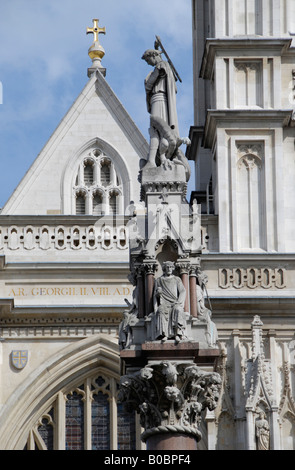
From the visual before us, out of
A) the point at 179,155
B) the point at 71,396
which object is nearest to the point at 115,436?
the point at 71,396

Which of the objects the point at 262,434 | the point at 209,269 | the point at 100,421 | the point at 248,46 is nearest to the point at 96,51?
the point at 248,46

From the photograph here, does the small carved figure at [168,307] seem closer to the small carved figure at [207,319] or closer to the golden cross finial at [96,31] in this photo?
the small carved figure at [207,319]

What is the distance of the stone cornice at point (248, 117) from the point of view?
29.3 metres

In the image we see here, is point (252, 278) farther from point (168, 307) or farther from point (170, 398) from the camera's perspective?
point (170, 398)

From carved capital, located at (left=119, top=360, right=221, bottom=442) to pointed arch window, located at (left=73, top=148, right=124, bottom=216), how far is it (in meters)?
15.0

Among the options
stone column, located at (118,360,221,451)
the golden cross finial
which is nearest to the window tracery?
the golden cross finial

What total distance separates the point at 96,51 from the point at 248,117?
20.9ft

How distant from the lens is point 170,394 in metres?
16.4

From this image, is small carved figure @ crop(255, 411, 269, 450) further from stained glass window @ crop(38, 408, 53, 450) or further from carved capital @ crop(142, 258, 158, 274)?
carved capital @ crop(142, 258, 158, 274)

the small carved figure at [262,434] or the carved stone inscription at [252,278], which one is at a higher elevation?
the carved stone inscription at [252,278]

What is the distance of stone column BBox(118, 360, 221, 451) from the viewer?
16438mm

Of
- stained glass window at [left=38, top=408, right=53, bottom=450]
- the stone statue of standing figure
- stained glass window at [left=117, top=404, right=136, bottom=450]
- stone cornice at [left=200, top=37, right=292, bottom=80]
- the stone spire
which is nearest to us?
the stone statue of standing figure

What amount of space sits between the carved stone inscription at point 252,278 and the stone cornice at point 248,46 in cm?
457

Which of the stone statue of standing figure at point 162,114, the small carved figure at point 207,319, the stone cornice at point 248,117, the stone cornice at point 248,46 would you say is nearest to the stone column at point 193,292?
the small carved figure at point 207,319
